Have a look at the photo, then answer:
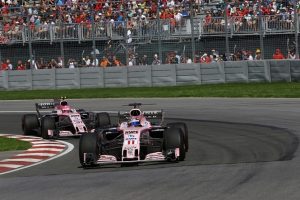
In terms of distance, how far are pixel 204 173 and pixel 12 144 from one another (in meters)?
7.39

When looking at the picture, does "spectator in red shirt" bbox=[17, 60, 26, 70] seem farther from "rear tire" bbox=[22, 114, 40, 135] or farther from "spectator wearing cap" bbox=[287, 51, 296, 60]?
"rear tire" bbox=[22, 114, 40, 135]

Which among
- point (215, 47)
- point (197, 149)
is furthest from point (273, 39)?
point (197, 149)

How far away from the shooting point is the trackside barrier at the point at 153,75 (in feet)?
103

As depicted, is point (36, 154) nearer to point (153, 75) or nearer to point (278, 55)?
point (278, 55)

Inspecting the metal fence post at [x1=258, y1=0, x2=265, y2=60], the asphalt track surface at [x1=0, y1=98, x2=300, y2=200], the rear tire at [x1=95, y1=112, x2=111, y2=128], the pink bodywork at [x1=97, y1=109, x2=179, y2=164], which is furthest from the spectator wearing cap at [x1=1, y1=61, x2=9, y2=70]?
the pink bodywork at [x1=97, y1=109, x2=179, y2=164]

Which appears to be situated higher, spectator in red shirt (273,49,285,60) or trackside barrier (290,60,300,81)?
spectator in red shirt (273,49,285,60)

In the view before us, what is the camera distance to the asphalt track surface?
9.77 m

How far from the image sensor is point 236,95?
28.3 m

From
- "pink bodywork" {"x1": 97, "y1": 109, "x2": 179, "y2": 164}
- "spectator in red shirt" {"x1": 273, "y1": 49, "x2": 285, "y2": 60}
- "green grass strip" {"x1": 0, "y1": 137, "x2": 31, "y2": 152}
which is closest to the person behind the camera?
"pink bodywork" {"x1": 97, "y1": 109, "x2": 179, "y2": 164}

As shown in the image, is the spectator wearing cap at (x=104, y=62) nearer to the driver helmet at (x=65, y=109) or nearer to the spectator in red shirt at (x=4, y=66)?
the spectator in red shirt at (x=4, y=66)

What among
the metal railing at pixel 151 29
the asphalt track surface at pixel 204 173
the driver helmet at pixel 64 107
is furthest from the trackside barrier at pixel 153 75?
the driver helmet at pixel 64 107

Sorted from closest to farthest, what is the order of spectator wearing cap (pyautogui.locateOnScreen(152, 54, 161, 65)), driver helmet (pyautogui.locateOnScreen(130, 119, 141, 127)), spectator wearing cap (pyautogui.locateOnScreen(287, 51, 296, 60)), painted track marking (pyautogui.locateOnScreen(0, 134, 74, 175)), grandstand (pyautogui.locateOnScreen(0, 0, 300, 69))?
painted track marking (pyautogui.locateOnScreen(0, 134, 74, 175)) < driver helmet (pyautogui.locateOnScreen(130, 119, 141, 127)) < spectator wearing cap (pyautogui.locateOnScreen(287, 51, 296, 60)) < grandstand (pyautogui.locateOnScreen(0, 0, 300, 69)) < spectator wearing cap (pyautogui.locateOnScreen(152, 54, 161, 65))

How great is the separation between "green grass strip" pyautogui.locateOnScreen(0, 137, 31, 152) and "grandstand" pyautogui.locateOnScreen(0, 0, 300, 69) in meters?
15.0

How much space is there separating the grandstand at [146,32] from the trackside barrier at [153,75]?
→ 406 millimetres
